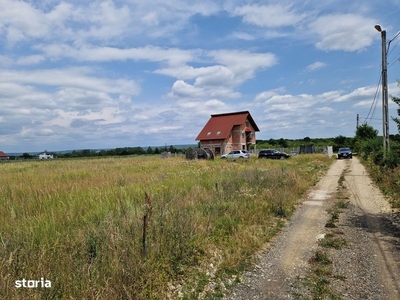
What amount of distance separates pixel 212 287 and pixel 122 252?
57.1 inches

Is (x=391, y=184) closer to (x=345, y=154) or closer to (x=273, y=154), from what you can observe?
(x=273, y=154)

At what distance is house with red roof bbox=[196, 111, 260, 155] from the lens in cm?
4800

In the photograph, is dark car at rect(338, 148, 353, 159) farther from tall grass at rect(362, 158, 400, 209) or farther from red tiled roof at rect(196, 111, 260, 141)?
tall grass at rect(362, 158, 400, 209)

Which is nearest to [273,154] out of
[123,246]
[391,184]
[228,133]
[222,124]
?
[228,133]

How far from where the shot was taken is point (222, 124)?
1981 inches

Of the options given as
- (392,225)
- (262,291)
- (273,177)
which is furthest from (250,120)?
(262,291)

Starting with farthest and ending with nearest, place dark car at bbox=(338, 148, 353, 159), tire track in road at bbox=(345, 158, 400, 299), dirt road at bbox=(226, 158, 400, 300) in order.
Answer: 1. dark car at bbox=(338, 148, 353, 159)
2. tire track in road at bbox=(345, 158, 400, 299)
3. dirt road at bbox=(226, 158, 400, 300)

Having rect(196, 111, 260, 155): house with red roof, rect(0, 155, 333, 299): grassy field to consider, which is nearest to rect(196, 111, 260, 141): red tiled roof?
rect(196, 111, 260, 155): house with red roof

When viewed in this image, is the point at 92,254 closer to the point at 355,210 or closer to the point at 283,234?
the point at 283,234

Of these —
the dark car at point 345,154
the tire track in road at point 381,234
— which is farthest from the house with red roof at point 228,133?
the tire track in road at point 381,234

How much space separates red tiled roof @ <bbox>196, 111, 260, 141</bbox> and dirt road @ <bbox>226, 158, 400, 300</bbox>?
131ft

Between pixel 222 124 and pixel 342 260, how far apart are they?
46028 mm

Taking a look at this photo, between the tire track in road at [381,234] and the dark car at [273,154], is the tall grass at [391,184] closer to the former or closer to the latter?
the tire track in road at [381,234]

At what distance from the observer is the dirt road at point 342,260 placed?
12.6 feet
